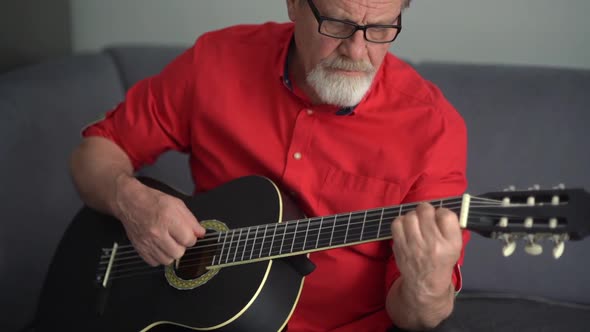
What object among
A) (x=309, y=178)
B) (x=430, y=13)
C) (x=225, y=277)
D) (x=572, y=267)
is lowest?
(x=572, y=267)

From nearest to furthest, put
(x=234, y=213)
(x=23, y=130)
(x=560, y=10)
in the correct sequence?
(x=234, y=213), (x=23, y=130), (x=560, y=10)

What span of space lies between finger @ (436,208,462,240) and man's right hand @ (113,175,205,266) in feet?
1.76

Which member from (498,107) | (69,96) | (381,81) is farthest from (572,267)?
(69,96)

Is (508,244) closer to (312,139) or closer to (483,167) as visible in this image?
(312,139)

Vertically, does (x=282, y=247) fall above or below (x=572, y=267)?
above

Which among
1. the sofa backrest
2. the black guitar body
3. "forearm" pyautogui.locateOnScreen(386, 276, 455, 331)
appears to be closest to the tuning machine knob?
"forearm" pyautogui.locateOnScreen(386, 276, 455, 331)

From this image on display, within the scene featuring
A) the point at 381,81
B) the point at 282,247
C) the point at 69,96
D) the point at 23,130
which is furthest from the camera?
the point at 69,96

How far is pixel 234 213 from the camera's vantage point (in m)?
1.50

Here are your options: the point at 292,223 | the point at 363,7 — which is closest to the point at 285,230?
the point at 292,223

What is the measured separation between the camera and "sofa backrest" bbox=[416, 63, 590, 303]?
6.29 ft

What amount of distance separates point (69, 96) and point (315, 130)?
90cm

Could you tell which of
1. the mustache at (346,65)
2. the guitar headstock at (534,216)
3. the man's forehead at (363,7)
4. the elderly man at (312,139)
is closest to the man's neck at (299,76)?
the elderly man at (312,139)

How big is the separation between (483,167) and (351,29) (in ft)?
2.42

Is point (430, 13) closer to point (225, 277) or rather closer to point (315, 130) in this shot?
point (315, 130)
